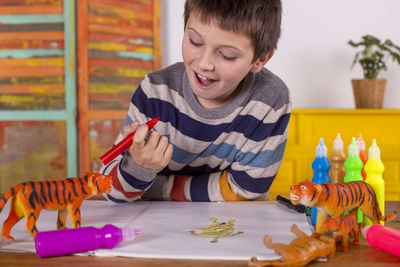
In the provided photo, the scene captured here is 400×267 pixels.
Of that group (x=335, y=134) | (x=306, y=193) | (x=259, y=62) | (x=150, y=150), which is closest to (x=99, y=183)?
(x=150, y=150)

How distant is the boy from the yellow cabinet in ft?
4.24

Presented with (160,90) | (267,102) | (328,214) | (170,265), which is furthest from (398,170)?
(170,265)

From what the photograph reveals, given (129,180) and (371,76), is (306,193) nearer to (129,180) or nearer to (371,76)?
(129,180)

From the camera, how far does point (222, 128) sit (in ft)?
3.63

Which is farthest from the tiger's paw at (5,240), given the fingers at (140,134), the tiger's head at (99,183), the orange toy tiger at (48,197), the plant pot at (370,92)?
the plant pot at (370,92)

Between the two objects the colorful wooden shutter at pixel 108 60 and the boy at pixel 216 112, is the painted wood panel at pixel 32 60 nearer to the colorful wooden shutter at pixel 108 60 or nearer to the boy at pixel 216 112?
the colorful wooden shutter at pixel 108 60

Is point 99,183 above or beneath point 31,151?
above

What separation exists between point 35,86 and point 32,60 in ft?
0.50

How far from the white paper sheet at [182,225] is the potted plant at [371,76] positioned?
171 cm

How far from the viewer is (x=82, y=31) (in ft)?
8.63

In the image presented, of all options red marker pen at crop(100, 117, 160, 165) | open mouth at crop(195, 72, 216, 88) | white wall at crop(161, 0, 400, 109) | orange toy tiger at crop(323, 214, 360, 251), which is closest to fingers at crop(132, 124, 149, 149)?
red marker pen at crop(100, 117, 160, 165)

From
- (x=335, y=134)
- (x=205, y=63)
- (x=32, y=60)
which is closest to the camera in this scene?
(x=205, y=63)

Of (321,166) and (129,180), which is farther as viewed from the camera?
(129,180)

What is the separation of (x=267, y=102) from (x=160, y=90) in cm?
27
